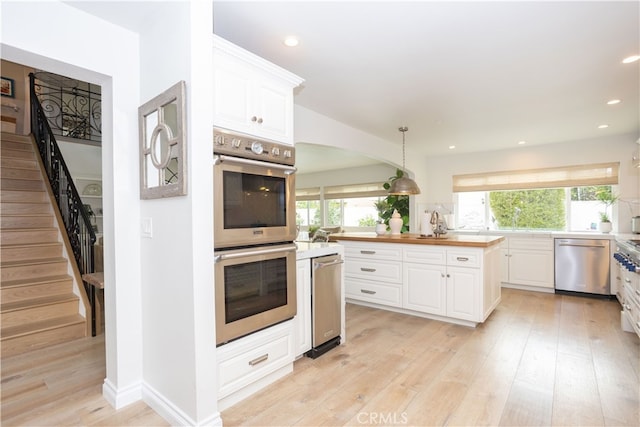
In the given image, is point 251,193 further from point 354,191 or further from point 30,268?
point 354,191

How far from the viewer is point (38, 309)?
3.03 meters

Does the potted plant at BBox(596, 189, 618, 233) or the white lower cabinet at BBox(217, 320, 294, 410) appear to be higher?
the potted plant at BBox(596, 189, 618, 233)

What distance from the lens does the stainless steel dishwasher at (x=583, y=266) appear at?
4.53 m

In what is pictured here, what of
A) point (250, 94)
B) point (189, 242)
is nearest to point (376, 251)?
point (250, 94)

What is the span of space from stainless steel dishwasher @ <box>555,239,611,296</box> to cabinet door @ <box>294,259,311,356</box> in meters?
4.24

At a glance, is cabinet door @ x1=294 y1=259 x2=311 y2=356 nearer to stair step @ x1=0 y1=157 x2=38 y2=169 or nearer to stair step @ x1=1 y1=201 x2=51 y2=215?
stair step @ x1=1 y1=201 x2=51 y2=215

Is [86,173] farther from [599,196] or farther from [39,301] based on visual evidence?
[599,196]

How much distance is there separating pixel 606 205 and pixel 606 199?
145 millimetres

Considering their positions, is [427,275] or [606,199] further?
[606,199]

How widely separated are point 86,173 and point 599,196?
26.1 ft

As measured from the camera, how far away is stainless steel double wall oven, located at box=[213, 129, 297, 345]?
188 cm

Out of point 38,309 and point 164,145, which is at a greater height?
point 164,145

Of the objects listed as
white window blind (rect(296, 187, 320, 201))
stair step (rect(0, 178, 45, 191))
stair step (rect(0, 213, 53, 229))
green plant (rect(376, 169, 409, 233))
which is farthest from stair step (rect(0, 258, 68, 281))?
white window blind (rect(296, 187, 320, 201))

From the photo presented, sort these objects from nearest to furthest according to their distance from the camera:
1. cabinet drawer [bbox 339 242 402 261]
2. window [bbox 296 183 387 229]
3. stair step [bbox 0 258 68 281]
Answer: stair step [bbox 0 258 68 281] → cabinet drawer [bbox 339 242 402 261] → window [bbox 296 183 387 229]
